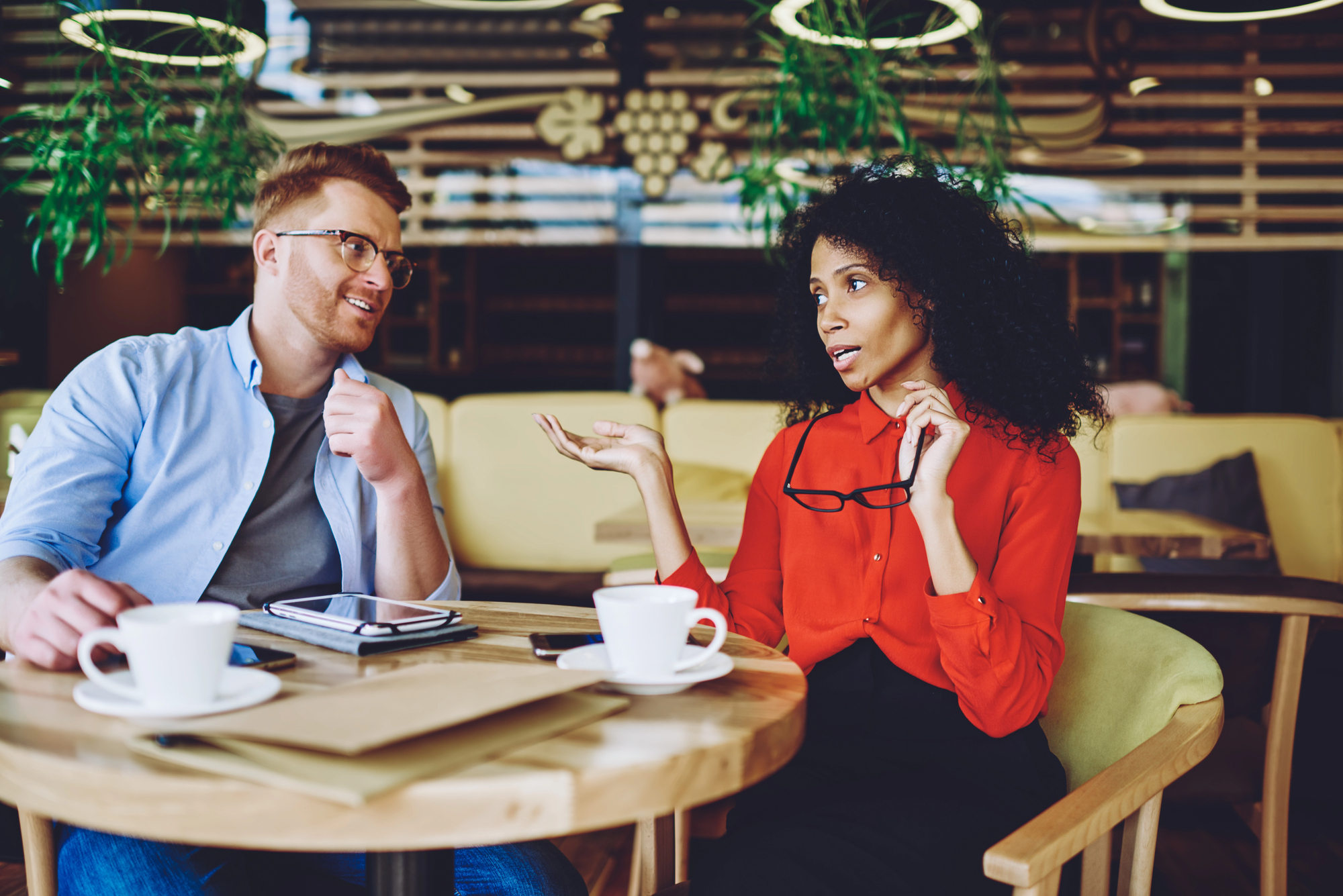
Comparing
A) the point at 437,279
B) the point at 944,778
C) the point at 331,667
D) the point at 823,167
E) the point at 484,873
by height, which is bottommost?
the point at 484,873

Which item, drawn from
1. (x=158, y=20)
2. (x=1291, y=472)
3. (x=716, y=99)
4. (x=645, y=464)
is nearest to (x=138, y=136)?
(x=158, y=20)

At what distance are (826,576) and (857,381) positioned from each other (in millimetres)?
272

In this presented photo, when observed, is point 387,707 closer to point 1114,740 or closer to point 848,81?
point 1114,740

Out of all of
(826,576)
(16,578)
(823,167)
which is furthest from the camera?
(823,167)

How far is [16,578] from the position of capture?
3.54 feet

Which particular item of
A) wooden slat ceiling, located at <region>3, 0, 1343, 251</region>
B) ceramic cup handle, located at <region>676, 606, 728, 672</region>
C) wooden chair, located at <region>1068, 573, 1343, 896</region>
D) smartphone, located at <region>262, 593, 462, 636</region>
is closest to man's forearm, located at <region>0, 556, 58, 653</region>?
smartphone, located at <region>262, 593, 462, 636</region>

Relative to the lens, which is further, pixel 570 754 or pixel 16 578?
pixel 16 578

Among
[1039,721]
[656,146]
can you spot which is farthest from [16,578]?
A: [656,146]

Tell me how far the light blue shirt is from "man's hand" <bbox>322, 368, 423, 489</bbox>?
0.45 feet

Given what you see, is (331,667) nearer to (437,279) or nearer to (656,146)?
(656,146)

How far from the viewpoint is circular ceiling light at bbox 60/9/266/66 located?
2.76 meters

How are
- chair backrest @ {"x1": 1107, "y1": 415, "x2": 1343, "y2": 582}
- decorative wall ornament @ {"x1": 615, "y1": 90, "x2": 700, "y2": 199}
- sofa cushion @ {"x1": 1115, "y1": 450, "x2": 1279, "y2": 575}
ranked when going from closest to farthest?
sofa cushion @ {"x1": 1115, "y1": 450, "x2": 1279, "y2": 575} → chair backrest @ {"x1": 1107, "y1": 415, "x2": 1343, "y2": 582} → decorative wall ornament @ {"x1": 615, "y1": 90, "x2": 700, "y2": 199}

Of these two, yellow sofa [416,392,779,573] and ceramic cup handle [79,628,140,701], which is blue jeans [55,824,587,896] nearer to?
ceramic cup handle [79,628,140,701]


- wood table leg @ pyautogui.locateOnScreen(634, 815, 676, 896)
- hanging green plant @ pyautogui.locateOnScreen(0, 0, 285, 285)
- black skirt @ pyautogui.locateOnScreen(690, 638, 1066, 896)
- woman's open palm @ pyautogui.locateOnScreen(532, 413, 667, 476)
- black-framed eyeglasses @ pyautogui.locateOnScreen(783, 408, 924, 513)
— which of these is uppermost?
hanging green plant @ pyautogui.locateOnScreen(0, 0, 285, 285)
